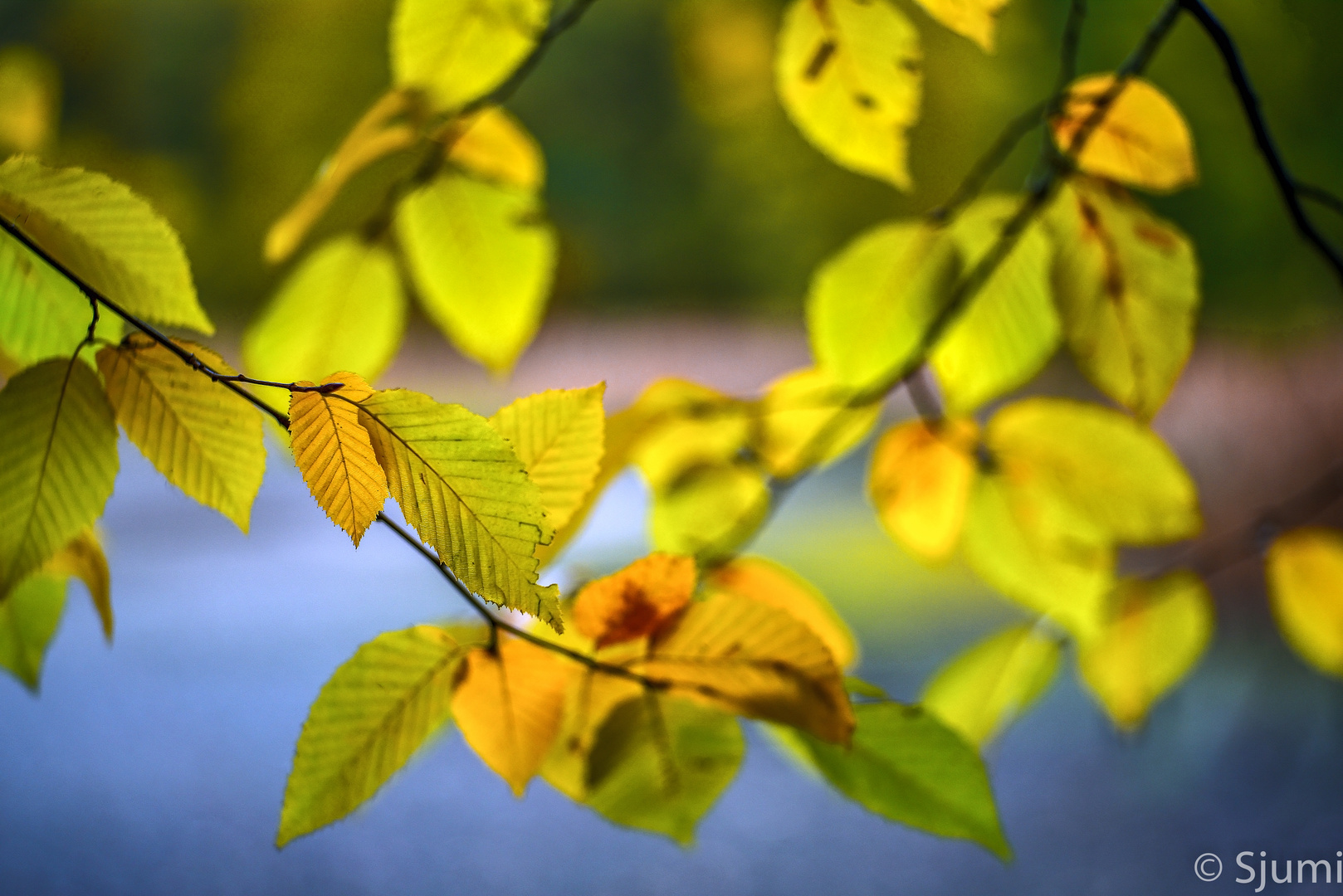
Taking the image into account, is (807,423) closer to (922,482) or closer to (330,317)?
(922,482)

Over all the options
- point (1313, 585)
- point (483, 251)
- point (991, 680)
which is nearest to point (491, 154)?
point (483, 251)

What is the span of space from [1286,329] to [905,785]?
935 mm

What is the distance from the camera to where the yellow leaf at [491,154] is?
276 millimetres

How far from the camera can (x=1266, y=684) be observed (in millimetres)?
1264

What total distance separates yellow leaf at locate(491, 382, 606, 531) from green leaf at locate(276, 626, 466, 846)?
3 centimetres

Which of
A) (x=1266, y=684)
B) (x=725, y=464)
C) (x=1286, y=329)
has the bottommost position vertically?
(x=1266, y=684)

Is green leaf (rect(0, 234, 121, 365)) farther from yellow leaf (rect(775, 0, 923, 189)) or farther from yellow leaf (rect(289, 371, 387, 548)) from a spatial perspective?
yellow leaf (rect(775, 0, 923, 189))

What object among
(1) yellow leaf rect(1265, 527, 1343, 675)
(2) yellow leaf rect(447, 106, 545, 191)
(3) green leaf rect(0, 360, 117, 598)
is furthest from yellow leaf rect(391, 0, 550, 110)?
(1) yellow leaf rect(1265, 527, 1343, 675)

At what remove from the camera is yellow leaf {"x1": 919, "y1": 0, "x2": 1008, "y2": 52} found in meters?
0.19

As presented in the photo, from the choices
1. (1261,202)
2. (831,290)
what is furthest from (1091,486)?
(1261,202)

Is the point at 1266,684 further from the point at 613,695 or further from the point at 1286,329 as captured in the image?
the point at 613,695

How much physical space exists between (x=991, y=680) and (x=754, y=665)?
0.74 feet

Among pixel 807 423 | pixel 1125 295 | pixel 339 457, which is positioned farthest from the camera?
pixel 807 423

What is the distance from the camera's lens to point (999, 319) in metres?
0.28
